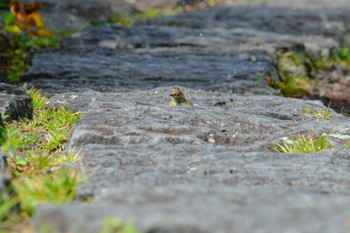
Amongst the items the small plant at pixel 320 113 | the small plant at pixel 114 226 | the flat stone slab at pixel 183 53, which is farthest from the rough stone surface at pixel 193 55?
the small plant at pixel 114 226

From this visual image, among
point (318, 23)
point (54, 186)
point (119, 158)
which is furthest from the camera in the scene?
point (318, 23)

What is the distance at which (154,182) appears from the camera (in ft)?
8.79

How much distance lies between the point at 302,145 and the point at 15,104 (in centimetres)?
161

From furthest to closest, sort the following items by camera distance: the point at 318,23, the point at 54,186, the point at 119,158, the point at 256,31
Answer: the point at 318,23
the point at 256,31
the point at 119,158
the point at 54,186

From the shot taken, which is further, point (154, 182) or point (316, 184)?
point (316, 184)

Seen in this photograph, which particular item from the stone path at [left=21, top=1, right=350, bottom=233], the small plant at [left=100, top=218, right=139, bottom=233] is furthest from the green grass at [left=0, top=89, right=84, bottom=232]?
the small plant at [left=100, top=218, right=139, bottom=233]

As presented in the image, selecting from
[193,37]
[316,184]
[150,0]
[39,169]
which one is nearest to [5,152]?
[39,169]

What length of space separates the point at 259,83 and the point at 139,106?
7.64ft

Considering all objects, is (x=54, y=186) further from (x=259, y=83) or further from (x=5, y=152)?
(x=259, y=83)

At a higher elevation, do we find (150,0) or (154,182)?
(154,182)

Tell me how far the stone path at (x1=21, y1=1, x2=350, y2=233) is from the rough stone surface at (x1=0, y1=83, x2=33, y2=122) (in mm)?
373

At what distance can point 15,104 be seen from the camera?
160 inches

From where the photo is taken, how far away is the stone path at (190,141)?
2107 millimetres

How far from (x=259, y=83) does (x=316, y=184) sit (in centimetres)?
333
